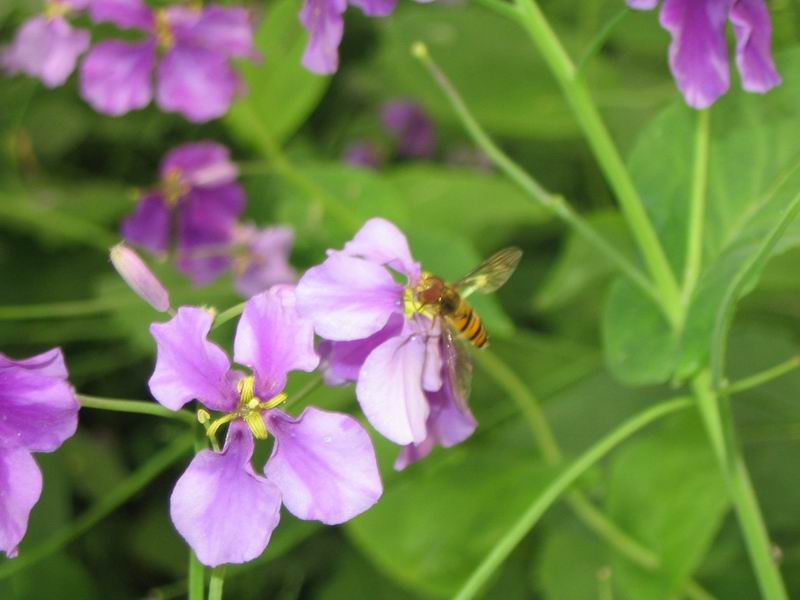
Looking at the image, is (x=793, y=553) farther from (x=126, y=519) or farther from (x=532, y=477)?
(x=126, y=519)

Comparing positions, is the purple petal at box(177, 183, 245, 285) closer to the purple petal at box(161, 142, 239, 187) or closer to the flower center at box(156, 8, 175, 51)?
the purple petal at box(161, 142, 239, 187)

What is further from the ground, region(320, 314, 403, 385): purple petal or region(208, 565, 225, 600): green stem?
region(320, 314, 403, 385): purple petal

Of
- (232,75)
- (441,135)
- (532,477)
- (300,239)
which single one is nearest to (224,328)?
(300,239)

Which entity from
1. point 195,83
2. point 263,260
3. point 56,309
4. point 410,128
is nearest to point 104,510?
point 56,309

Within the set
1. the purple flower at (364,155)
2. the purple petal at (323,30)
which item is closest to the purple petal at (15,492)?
the purple petal at (323,30)

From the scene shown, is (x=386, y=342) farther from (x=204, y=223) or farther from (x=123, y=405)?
(x=204, y=223)

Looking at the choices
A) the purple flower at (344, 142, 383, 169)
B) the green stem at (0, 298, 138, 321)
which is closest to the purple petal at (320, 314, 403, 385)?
the green stem at (0, 298, 138, 321)
